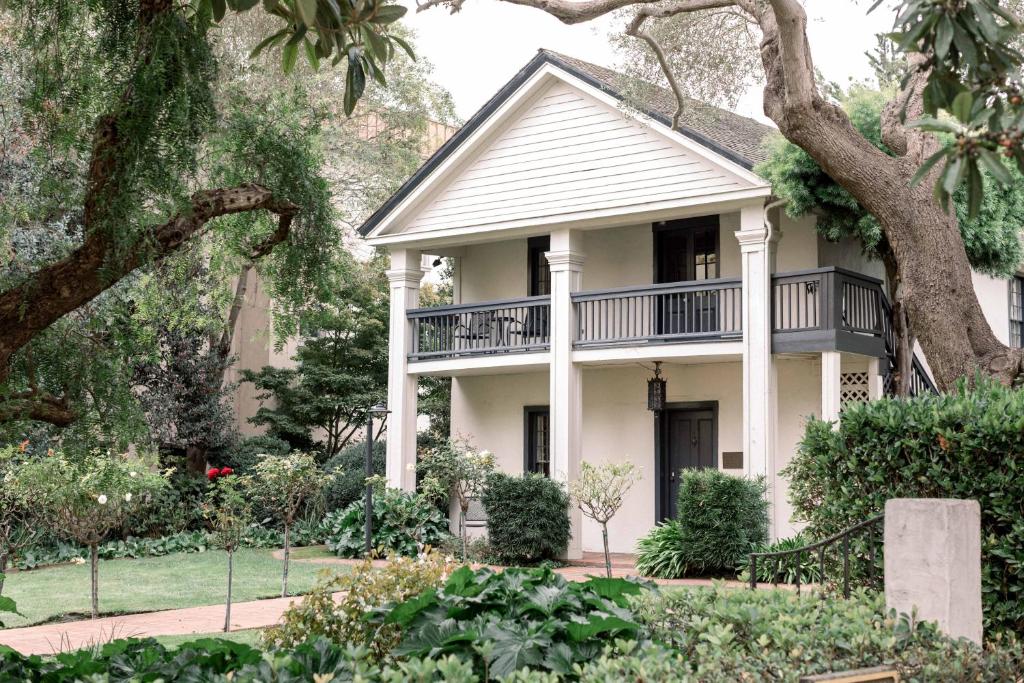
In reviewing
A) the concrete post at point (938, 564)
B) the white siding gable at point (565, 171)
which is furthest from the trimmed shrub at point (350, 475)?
the concrete post at point (938, 564)

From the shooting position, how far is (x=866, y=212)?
1647cm

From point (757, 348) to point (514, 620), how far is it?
12.1m

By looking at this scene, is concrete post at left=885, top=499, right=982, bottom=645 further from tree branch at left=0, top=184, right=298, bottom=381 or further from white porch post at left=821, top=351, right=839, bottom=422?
white porch post at left=821, top=351, right=839, bottom=422

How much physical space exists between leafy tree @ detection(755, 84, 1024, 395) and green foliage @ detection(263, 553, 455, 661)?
10.6 metres

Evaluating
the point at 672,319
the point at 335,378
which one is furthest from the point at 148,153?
the point at 335,378

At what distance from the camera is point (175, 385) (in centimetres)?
2320

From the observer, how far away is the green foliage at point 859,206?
16125mm

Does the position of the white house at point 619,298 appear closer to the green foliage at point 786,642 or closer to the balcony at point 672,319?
the balcony at point 672,319

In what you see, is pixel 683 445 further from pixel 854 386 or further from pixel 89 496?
pixel 89 496

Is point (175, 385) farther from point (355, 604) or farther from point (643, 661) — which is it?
point (643, 661)

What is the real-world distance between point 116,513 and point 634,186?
938 cm

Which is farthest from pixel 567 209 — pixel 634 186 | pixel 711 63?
pixel 711 63

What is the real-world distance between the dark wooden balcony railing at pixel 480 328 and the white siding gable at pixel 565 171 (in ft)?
4.76

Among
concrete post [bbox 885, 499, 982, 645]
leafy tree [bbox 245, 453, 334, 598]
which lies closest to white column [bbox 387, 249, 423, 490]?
leafy tree [bbox 245, 453, 334, 598]
